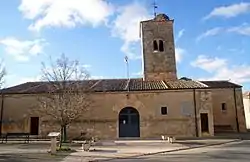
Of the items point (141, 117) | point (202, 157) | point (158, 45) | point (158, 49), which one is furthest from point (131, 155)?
point (158, 45)

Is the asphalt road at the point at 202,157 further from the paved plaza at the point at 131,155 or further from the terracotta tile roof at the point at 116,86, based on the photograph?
the terracotta tile roof at the point at 116,86

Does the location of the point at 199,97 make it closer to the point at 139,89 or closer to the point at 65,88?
the point at 139,89

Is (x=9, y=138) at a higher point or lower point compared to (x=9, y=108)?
lower

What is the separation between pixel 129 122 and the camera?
99.2ft

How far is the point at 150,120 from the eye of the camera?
2972cm

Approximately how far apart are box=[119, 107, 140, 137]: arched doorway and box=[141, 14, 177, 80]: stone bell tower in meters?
8.76

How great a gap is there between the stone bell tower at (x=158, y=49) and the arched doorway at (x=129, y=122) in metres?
8.76

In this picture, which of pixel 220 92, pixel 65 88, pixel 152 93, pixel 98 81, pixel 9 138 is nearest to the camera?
pixel 65 88

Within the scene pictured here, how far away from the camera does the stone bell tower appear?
3831cm

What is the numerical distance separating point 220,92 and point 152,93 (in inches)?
496

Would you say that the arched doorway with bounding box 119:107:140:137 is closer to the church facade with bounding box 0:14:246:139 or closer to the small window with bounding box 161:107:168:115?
the church facade with bounding box 0:14:246:139

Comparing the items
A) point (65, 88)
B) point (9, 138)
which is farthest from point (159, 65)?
point (9, 138)

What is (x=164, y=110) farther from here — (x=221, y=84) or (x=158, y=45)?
(x=221, y=84)

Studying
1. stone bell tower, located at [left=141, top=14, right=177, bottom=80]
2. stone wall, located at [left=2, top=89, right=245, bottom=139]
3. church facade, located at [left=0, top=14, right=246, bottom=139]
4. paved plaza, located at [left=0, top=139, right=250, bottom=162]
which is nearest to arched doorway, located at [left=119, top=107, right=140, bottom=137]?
church facade, located at [left=0, top=14, right=246, bottom=139]
